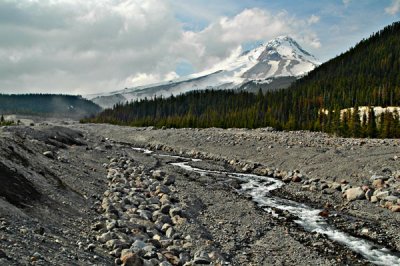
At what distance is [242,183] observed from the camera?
39.6 m

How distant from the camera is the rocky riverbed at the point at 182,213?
1505 cm

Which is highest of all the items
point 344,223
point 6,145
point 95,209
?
point 6,145

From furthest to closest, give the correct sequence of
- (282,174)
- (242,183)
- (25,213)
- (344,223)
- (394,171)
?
(282,174) < (242,183) < (394,171) < (344,223) < (25,213)

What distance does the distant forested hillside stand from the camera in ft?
290

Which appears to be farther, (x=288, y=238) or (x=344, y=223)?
(x=344, y=223)

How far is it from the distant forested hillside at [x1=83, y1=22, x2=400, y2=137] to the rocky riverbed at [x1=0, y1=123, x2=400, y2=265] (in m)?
48.1

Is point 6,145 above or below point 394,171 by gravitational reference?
above

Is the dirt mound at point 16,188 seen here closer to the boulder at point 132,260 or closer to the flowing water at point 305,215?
the boulder at point 132,260

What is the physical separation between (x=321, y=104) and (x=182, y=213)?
11656 centimetres

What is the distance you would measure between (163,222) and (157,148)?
57888 millimetres

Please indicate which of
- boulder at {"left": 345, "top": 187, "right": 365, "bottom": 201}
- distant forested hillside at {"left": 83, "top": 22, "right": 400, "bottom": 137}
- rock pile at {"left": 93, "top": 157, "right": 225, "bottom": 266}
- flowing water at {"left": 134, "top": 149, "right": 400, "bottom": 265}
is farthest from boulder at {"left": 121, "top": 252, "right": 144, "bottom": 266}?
distant forested hillside at {"left": 83, "top": 22, "right": 400, "bottom": 137}

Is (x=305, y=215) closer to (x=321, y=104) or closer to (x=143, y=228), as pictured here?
(x=143, y=228)

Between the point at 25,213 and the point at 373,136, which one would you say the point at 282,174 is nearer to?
the point at 25,213

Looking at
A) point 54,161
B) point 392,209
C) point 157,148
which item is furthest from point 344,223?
point 157,148
